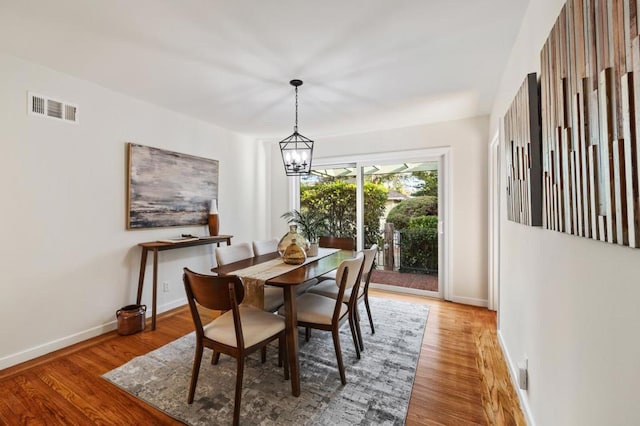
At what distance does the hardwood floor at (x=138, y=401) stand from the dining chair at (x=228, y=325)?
0.45 meters

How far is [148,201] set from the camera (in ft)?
10.4

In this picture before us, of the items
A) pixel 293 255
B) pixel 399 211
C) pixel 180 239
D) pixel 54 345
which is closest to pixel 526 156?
pixel 293 255

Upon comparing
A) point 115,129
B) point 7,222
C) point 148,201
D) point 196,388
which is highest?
point 115,129

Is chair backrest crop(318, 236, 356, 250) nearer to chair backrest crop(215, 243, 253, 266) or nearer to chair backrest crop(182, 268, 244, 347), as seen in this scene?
chair backrest crop(215, 243, 253, 266)

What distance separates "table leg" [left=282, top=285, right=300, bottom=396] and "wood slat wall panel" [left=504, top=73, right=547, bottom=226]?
146 cm

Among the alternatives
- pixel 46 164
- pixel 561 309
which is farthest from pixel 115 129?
pixel 561 309

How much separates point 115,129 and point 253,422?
302 centimetres

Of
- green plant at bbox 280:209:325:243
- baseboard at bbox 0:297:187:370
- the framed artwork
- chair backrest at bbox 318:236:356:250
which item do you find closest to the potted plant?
green plant at bbox 280:209:325:243

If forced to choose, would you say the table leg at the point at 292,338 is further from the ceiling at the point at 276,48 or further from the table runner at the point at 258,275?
the ceiling at the point at 276,48

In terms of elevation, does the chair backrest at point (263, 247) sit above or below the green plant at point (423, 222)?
below

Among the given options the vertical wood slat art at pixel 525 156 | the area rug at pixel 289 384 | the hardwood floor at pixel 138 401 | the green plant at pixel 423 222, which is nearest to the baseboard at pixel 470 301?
the hardwood floor at pixel 138 401

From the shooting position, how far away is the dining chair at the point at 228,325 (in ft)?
5.16

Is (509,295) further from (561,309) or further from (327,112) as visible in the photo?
(327,112)

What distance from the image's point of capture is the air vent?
2.35 m
